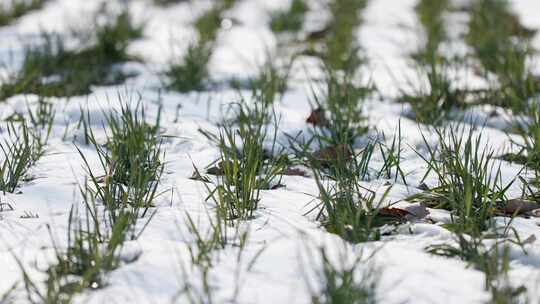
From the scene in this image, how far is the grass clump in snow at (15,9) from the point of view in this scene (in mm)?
4617

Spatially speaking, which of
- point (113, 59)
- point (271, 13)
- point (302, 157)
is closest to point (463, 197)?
point (302, 157)

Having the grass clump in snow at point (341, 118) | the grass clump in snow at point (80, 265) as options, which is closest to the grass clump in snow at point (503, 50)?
the grass clump in snow at point (341, 118)

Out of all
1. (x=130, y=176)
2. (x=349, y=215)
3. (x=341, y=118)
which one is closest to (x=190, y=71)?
(x=341, y=118)

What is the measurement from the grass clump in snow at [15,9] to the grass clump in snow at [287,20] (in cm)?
185

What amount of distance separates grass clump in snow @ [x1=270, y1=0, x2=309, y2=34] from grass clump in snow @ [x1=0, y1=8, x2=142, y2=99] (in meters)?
0.89

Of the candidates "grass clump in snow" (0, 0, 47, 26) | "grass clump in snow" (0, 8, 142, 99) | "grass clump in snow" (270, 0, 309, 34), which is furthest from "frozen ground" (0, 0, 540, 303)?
"grass clump in snow" (0, 0, 47, 26)

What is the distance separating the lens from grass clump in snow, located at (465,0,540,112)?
9.05ft

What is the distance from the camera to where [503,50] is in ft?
11.2

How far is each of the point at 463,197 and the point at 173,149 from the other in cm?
106

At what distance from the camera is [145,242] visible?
152 cm

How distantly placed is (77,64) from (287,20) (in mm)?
1548

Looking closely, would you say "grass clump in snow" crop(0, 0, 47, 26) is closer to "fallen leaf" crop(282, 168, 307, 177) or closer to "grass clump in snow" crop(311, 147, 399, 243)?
"fallen leaf" crop(282, 168, 307, 177)

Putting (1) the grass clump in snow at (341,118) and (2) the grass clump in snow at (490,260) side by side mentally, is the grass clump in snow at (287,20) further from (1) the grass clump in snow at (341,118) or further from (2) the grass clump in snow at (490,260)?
(2) the grass clump in snow at (490,260)

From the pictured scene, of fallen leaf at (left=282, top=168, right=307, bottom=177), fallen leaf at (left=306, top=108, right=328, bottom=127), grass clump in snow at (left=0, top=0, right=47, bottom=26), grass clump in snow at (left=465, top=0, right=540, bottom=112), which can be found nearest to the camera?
fallen leaf at (left=282, top=168, right=307, bottom=177)
